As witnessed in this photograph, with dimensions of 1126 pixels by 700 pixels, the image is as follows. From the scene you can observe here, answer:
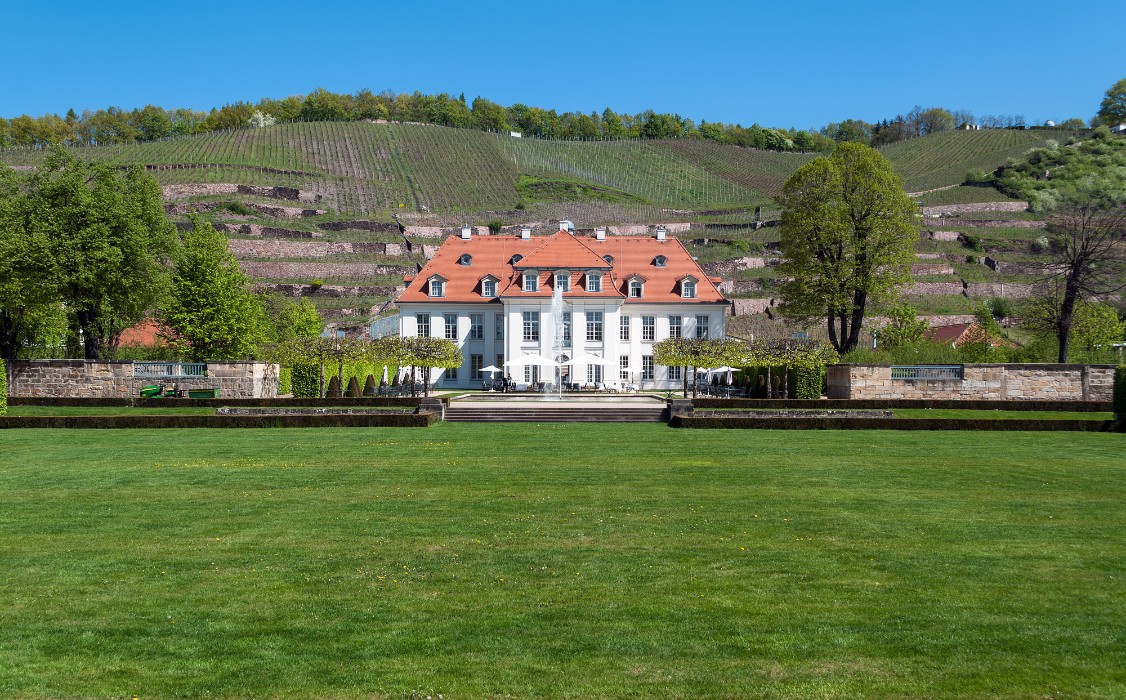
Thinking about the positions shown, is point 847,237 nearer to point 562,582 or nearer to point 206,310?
point 206,310

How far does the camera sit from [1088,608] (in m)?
8.31

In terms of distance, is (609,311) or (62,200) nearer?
(62,200)

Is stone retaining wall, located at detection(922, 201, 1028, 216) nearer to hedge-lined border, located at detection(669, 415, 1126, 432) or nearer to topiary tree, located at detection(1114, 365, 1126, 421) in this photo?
topiary tree, located at detection(1114, 365, 1126, 421)

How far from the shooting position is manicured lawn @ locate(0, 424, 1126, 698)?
22.2 ft

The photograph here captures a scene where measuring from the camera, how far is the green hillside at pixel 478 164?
133m

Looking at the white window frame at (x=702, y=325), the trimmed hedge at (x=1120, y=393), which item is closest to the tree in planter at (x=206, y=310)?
the white window frame at (x=702, y=325)

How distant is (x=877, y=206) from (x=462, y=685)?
47.4 meters

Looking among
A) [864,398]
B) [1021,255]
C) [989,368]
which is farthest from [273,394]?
[1021,255]

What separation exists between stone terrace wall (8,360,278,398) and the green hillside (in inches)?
3335

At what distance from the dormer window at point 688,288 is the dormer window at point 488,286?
12510 millimetres

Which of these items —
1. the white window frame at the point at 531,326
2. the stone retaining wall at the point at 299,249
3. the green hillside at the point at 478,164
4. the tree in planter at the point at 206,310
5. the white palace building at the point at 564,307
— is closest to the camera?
the tree in planter at the point at 206,310

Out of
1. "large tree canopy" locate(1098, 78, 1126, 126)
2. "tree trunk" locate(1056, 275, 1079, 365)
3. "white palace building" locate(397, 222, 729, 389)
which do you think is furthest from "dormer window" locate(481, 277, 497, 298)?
"large tree canopy" locate(1098, 78, 1126, 126)

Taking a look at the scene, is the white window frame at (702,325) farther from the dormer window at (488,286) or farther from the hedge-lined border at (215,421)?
the hedge-lined border at (215,421)

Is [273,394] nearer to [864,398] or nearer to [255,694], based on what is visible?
[864,398]
